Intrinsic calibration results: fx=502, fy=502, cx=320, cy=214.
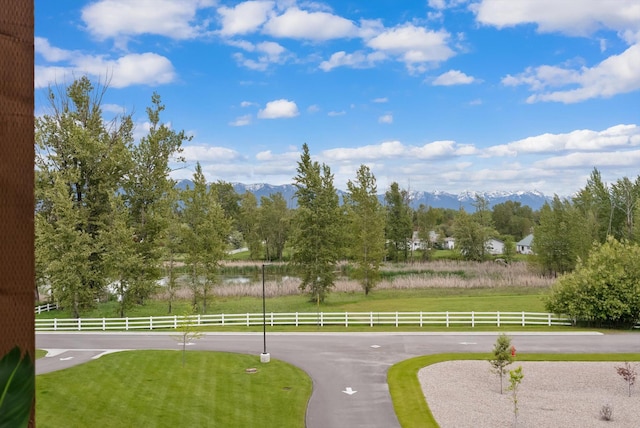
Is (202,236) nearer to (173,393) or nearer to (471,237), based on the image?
(173,393)

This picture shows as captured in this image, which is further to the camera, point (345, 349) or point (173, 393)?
point (345, 349)

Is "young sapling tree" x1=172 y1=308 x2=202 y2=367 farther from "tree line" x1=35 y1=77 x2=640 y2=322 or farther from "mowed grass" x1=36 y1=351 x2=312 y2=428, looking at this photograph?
"tree line" x1=35 y1=77 x2=640 y2=322

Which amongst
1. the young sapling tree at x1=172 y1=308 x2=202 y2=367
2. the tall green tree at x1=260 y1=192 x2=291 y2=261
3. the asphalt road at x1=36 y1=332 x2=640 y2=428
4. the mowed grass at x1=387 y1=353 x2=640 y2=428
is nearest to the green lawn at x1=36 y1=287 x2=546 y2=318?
the asphalt road at x1=36 y1=332 x2=640 y2=428

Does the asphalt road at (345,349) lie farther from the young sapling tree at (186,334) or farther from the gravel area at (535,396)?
the gravel area at (535,396)

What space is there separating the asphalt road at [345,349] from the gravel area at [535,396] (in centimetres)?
188

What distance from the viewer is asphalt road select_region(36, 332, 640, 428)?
53.2 ft

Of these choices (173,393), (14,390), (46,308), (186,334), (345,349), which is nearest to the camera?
(14,390)

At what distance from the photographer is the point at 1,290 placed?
248 centimetres

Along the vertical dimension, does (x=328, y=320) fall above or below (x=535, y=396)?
above

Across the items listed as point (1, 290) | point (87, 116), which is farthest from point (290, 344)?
point (87, 116)

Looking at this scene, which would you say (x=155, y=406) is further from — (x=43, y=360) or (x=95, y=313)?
(x=95, y=313)

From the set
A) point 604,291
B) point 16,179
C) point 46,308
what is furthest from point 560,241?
point 16,179

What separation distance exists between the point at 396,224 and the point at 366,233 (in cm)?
3002

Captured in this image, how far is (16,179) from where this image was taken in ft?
8.36
